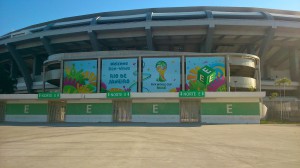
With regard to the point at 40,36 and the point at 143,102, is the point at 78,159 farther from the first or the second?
the point at 40,36

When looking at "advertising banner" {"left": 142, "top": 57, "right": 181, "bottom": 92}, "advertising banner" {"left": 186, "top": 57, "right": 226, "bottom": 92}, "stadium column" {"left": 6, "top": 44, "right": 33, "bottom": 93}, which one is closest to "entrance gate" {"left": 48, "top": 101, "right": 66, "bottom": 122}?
"advertising banner" {"left": 142, "top": 57, "right": 181, "bottom": 92}

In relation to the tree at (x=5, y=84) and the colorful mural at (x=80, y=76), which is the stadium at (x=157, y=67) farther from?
the tree at (x=5, y=84)

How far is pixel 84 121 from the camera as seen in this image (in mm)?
29328

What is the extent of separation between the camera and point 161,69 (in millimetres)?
38688

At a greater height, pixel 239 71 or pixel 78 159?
pixel 239 71

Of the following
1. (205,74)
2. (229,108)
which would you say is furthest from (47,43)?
(229,108)

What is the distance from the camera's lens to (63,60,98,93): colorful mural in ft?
133

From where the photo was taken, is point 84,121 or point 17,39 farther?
point 17,39

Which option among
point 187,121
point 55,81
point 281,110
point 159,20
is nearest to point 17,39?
point 55,81

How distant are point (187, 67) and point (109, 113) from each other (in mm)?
15194

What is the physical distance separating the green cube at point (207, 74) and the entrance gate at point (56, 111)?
20.0 metres

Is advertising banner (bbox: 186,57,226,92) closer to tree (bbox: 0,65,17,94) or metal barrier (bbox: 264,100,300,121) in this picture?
metal barrier (bbox: 264,100,300,121)

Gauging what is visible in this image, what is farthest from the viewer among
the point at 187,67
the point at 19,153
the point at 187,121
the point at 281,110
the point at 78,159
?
the point at 187,67

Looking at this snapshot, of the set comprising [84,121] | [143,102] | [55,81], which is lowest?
[84,121]
